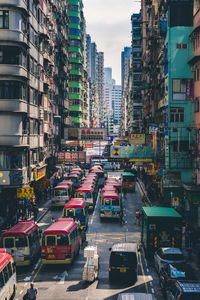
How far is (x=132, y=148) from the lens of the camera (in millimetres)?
47281

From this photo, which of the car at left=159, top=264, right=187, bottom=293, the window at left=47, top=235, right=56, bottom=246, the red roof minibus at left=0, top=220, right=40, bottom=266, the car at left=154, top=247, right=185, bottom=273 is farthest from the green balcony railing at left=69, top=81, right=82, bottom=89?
the car at left=159, top=264, right=187, bottom=293

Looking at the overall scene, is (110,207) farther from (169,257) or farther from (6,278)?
(6,278)

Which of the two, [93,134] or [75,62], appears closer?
[93,134]

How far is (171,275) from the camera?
21.8 m

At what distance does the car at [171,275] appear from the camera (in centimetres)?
2161

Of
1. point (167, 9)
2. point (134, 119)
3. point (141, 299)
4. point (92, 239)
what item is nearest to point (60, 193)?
point (92, 239)

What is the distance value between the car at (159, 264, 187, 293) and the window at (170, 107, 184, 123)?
2205cm

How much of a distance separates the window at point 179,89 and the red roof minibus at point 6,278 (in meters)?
27.0

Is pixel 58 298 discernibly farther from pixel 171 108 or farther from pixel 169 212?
pixel 171 108

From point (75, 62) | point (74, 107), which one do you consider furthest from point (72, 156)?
point (75, 62)

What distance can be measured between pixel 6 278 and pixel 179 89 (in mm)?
29073

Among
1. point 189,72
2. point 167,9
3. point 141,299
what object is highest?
point 167,9

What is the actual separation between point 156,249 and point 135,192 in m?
37.1

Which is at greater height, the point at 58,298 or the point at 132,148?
the point at 132,148
